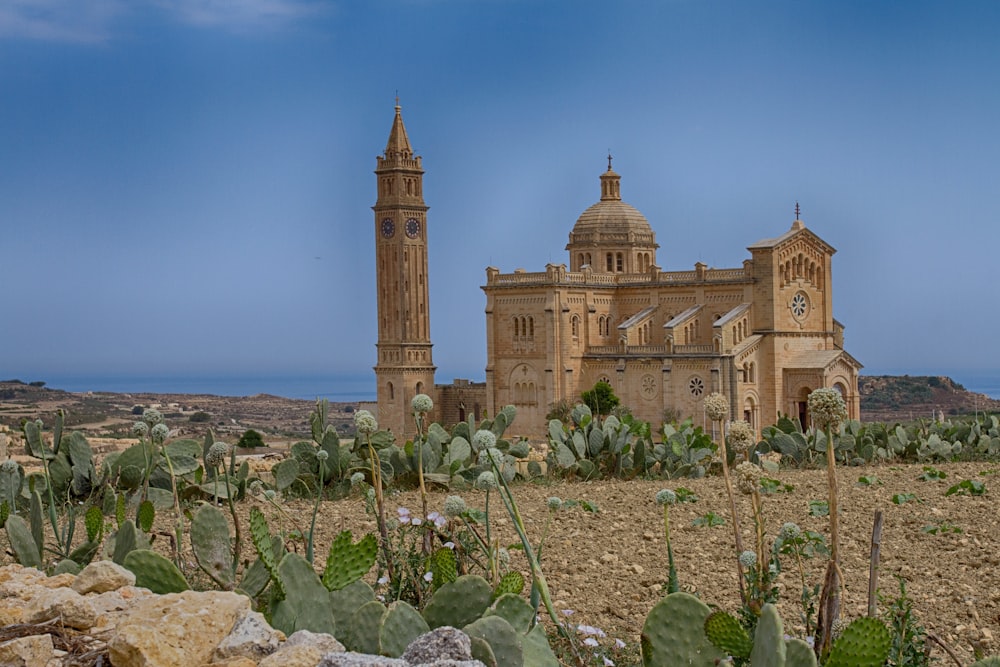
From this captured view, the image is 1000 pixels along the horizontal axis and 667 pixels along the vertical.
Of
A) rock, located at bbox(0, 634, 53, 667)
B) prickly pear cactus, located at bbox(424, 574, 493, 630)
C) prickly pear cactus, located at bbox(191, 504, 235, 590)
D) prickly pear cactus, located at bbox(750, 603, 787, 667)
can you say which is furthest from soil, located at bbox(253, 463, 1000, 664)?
rock, located at bbox(0, 634, 53, 667)

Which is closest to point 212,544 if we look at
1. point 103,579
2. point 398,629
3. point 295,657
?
point 103,579

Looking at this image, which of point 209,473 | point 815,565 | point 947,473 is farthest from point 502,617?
point 947,473

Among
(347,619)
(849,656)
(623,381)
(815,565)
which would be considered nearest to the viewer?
(849,656)

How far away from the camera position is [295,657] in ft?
13.9

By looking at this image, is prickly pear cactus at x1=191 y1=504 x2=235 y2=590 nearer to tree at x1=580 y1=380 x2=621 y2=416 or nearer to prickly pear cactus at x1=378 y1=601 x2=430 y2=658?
prickly pear cactus at x1=378 y1=601 x2=430 y2=658

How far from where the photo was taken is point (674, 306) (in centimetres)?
4944

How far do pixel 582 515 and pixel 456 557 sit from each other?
3246mm

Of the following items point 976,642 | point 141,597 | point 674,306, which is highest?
point 674,306

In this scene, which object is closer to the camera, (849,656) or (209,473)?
(849,656)

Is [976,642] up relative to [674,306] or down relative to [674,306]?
down

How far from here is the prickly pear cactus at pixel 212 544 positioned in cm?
605

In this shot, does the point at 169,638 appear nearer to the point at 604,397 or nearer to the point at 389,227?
the point at 604,397

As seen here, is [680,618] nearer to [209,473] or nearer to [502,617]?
[502,617]

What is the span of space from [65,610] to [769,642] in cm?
268
